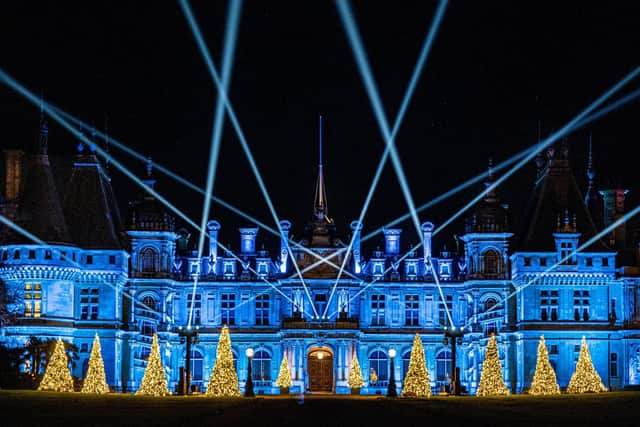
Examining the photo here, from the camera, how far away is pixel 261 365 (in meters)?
83.6

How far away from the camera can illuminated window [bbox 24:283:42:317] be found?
73.8 meters

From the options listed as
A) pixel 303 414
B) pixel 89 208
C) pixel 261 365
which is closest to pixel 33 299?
pixel 89 208

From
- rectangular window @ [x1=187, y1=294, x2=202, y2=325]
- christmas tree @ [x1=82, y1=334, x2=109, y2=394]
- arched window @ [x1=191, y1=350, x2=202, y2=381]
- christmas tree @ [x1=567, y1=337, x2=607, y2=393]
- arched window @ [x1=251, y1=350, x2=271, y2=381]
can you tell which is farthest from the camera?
rectangular window @ [x1=187, y1=294, x2=202, y2=325]

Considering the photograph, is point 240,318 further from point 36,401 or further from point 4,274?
point 36,401

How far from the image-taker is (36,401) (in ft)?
144

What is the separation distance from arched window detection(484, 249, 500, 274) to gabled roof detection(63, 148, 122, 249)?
2334cm

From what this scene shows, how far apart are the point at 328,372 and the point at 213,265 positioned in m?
10.5

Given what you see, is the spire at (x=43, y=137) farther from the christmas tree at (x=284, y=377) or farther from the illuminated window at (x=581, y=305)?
the illuminated window at (x=581, y=305)

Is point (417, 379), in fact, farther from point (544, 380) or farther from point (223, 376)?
point (223, 376)

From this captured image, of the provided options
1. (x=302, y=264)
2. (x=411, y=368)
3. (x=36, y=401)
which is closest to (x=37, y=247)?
(x=302, y=264)

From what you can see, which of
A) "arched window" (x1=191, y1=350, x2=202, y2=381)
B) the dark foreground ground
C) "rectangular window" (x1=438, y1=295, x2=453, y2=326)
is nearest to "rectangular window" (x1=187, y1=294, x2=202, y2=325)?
"arched window" (x1=191, y1=350, x2=202, y2=381)

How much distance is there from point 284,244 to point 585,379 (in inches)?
955

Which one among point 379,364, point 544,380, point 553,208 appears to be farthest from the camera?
point 379,364

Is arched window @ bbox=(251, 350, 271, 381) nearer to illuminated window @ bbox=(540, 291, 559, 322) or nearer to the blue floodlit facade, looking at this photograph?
the blue floodlit facade
